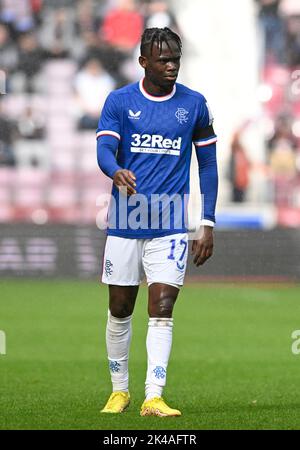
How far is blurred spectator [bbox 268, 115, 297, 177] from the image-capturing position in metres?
22.5

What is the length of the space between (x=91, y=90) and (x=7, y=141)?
6.49 feet

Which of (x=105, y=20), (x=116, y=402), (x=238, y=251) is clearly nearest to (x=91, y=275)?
(x=238, y=251)

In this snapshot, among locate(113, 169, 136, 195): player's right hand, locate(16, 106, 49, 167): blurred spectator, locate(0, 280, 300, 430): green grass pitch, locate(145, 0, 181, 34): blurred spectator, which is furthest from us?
locate(145, 0, 181, 34): blurred spectator

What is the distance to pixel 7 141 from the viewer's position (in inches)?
888

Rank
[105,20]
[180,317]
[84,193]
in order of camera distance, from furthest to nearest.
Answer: [105,20] < [84,193] < [180,317]

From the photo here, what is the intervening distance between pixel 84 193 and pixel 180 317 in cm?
767

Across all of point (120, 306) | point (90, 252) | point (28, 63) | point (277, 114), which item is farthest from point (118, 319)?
point (28, 63)

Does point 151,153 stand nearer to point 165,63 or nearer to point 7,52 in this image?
point 165,63

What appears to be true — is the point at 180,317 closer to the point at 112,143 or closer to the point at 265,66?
the point at 112,143

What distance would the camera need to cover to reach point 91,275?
1980 cm

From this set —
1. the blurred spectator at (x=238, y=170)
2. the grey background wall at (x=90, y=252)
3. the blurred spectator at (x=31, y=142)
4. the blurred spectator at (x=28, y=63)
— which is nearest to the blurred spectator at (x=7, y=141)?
the blurred spectator at (x=31, y=142)

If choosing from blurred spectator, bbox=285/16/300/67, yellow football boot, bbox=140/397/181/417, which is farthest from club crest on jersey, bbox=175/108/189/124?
blurred spectator, bbox=285/16/300/67

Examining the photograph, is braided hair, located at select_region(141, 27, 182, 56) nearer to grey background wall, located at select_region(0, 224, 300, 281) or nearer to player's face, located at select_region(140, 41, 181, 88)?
player's face, located at select_region(140, 41, 181, 88)

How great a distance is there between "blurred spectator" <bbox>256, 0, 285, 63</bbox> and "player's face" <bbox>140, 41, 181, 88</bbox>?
1648 cm
